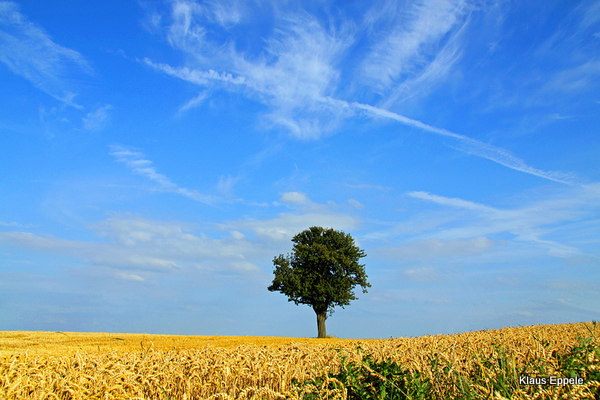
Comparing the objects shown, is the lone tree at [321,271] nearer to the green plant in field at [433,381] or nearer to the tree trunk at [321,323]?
Result: the tree trunk at [321,323]

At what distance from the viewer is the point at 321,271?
42312mm

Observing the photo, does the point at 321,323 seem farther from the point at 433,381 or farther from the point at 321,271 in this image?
the point at 433,381

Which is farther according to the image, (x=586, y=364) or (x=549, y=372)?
(x=586, y=364)

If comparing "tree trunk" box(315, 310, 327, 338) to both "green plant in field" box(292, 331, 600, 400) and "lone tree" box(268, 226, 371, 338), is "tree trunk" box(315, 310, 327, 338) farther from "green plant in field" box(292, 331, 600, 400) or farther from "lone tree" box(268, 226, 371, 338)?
"green plant in field" box(292, 331, 600, 400)

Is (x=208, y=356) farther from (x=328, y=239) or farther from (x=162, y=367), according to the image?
(x=328, y=239)

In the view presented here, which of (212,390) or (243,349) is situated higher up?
(243,349)

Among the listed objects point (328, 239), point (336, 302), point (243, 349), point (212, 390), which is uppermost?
point (328, 239)

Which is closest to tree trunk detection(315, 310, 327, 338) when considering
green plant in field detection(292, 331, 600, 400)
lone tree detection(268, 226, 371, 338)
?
lone tree detection(268, 226, 371, 338)

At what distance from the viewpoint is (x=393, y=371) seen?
5.09 metres

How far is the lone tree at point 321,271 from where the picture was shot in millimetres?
40344

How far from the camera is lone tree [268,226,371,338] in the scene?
132ft

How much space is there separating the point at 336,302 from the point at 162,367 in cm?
3649

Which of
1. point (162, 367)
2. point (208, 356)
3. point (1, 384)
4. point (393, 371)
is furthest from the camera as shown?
point (208, 356)

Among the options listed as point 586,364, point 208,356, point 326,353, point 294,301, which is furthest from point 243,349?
point 294,301
